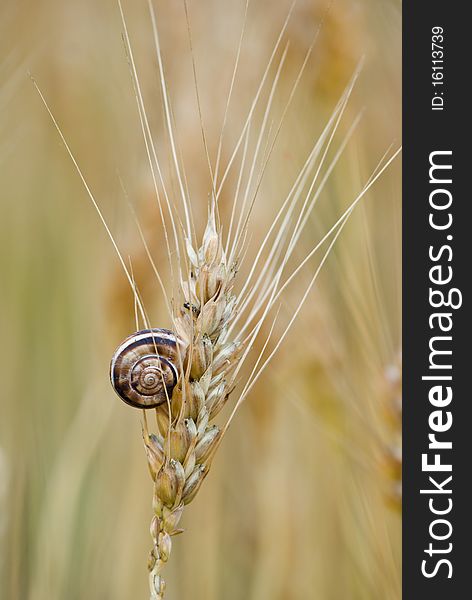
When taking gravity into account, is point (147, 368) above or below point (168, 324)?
below

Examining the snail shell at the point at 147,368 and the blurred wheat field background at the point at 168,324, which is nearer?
the snail shell at the point at 147,368

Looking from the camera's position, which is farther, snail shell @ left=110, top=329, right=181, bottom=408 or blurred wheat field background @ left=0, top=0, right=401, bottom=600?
blurred wheat field background @ left=0, top=0, right=401, bottom=600

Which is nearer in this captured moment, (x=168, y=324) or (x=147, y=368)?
(x=147, y=368)

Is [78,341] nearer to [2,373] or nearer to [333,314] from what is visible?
[2,373]

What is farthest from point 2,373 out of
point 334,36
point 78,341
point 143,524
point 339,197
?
point 334,36
